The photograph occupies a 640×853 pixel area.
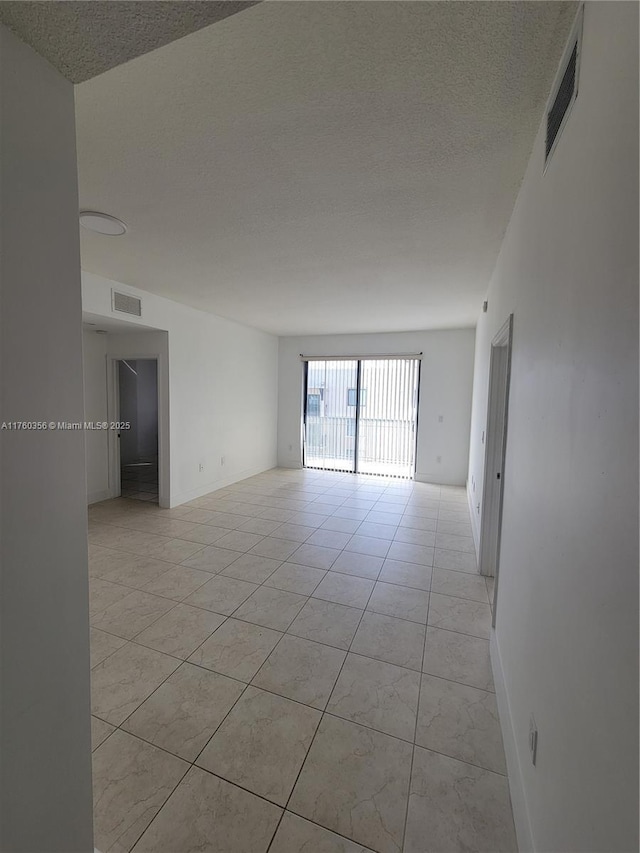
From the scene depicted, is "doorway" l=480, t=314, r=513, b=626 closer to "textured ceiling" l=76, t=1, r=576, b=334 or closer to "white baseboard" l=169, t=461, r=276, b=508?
"textured ceiling" l=76, t=1, r=576, b=334

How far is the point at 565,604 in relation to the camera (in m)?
0.97

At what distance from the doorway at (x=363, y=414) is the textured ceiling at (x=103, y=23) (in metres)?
5.83

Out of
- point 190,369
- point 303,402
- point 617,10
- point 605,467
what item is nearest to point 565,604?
point 605,467

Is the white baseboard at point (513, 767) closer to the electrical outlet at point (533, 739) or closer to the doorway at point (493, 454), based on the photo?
the electrical outlet at point (533, 739)

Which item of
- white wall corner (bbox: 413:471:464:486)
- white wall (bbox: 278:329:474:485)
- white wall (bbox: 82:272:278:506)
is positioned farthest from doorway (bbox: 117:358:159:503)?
white wall corner (bbox: 413:471:464:486)

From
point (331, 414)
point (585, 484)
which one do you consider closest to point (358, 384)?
point (331, 414)

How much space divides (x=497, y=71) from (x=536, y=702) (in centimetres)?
214

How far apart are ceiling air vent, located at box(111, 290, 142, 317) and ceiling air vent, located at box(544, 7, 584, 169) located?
3.86 meters

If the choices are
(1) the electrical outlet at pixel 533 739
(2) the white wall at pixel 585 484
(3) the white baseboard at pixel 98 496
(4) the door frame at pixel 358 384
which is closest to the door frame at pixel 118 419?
(3) the white baseboard at pixel 98 496

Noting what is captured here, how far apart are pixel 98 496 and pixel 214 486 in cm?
157

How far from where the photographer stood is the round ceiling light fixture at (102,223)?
7.44 feet

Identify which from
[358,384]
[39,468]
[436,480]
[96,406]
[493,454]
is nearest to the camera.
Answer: [39,468]

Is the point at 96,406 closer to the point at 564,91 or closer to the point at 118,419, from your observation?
the point at 118,419

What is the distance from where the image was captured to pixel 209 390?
5.33 metres
